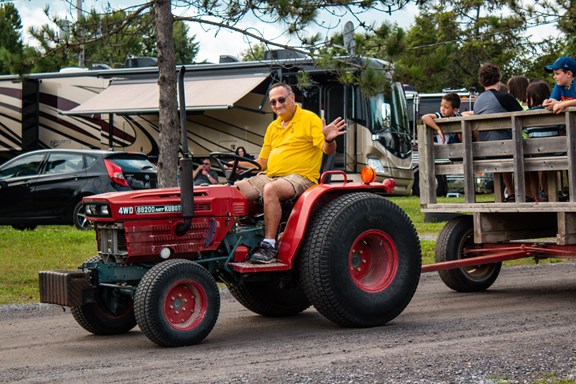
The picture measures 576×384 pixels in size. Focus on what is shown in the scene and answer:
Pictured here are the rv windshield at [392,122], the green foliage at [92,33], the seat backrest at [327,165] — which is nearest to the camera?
the seat backrest at [327,165]

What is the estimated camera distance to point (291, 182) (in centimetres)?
823

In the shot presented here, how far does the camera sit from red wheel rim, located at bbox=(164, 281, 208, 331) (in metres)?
7.45

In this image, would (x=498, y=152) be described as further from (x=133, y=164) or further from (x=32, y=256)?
(x=133, y=164)

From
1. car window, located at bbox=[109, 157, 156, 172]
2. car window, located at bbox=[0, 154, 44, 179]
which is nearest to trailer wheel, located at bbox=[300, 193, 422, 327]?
car window, located at bbox=[109, 157, 156, 172]

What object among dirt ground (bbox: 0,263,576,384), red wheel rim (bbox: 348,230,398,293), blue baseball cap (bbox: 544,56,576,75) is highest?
blue baseball cap (bbox: 544,56,576,75)

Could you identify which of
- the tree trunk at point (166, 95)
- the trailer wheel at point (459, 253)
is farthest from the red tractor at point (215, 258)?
the tree trunk at point (166, 95)

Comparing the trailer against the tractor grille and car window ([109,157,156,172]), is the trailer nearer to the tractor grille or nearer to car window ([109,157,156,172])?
the tractor grille

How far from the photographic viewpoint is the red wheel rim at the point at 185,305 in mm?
7445

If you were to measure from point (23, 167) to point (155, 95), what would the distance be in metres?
4.45

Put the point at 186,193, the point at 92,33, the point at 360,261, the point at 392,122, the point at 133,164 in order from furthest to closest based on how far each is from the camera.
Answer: the point at 392,122 < the point at 133,164 < the point at 92,33 < the point at 360,261 < the point at 186,193

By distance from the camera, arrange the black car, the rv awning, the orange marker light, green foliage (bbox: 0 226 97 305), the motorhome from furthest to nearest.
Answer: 1. the motorhome
2. the rv awning
3. the black car
4. green foliage (bbox: 0 226 97 305)
5. the orange marker light

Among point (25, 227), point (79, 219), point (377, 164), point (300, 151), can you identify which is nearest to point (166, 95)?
point (300, 151)

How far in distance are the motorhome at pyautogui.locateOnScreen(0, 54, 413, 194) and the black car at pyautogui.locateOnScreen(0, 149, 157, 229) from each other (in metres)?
2.80

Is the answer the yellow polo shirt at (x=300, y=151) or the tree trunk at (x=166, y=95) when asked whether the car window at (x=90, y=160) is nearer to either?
the tree trunk at (x=166, y=95)
